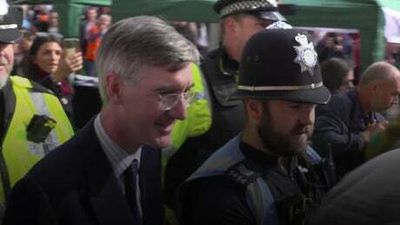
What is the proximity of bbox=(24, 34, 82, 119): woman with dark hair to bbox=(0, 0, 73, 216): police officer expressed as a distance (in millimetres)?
2577

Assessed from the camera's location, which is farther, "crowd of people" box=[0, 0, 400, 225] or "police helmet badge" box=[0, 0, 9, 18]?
"police helmet badge" box=[0, 0, 9, 18]

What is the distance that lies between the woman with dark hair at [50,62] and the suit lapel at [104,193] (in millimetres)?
3364

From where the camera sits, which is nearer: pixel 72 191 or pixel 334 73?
pixel 72 191

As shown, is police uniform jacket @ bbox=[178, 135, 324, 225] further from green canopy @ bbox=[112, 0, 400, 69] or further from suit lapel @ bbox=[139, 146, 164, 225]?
green canopy @ bbox=[112, 0, 400, 69]

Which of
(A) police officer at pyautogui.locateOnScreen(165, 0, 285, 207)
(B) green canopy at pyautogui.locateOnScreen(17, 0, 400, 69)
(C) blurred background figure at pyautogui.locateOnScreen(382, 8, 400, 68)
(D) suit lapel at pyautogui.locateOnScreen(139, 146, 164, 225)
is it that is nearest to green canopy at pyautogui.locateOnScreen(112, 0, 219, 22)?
(B) green canopy at pyautogui.locateOnScreen(17, 0, 400, 69)

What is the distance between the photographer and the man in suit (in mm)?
1844

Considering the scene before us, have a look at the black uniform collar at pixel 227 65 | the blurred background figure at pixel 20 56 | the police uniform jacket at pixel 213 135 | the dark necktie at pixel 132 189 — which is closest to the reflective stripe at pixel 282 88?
the dark necktie at pixel 132 189

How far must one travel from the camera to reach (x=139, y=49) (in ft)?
6.23

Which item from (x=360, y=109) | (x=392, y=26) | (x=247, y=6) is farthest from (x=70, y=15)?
(x=247, y=6)

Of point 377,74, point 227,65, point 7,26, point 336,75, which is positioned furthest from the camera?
point 336,75

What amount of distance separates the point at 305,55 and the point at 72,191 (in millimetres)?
773

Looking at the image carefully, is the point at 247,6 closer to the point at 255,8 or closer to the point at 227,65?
the point at 255,8

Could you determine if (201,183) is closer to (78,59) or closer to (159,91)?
(159,91)

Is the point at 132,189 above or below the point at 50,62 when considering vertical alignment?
above
